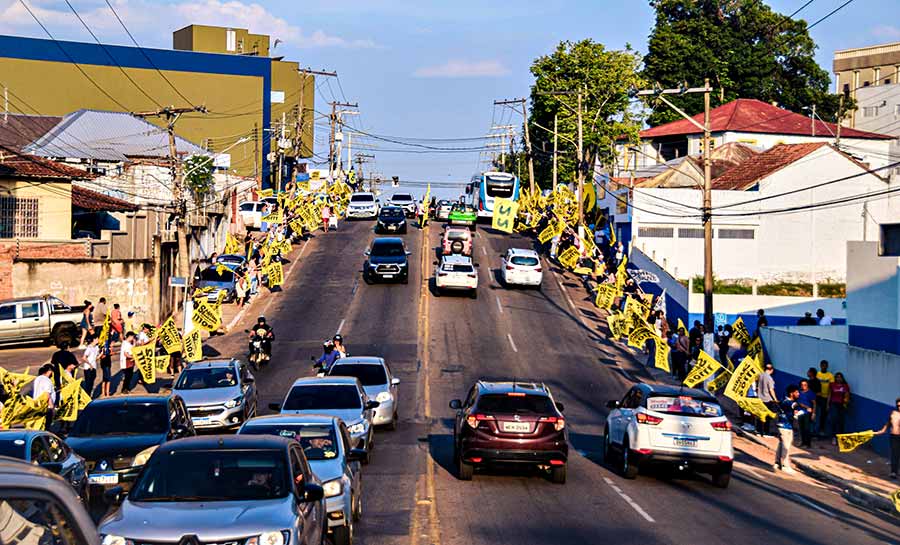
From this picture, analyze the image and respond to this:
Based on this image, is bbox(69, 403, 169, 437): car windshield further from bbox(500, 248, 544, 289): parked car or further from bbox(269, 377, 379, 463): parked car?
bbox(500, 248, 544, 289): parked car

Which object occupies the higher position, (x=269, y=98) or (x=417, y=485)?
(x=269, y=98)

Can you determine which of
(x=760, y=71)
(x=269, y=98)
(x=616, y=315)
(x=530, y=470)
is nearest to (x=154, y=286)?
(x=616, y=315)

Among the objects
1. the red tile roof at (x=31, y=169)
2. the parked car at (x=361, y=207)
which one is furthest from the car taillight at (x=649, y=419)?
the parked car at (x=361, y=207)

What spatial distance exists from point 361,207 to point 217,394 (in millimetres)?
54163

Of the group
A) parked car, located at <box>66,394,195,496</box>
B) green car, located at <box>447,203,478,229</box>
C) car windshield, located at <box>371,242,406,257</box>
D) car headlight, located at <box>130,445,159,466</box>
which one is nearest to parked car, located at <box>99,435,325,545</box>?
car headlight, located at <box>130,445,159,466</box>

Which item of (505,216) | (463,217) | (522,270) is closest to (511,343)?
(522,270)

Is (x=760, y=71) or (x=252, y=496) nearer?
(x=252, y=496)

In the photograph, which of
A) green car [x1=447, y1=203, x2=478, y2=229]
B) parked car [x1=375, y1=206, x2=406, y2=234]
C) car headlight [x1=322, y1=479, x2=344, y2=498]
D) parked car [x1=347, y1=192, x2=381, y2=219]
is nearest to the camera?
car headlight [x1=322, y1=479, x2=344, y2=498]

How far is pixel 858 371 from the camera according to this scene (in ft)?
85.3

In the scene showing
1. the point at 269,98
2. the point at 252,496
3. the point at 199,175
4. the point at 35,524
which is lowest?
the point at 252,496

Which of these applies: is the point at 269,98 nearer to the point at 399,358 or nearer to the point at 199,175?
the point at 199,175

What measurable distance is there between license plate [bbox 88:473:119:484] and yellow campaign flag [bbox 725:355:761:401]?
50.2ft

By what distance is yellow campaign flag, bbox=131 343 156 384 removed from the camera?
29.7 metres

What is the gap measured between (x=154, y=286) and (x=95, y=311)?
455 cm
